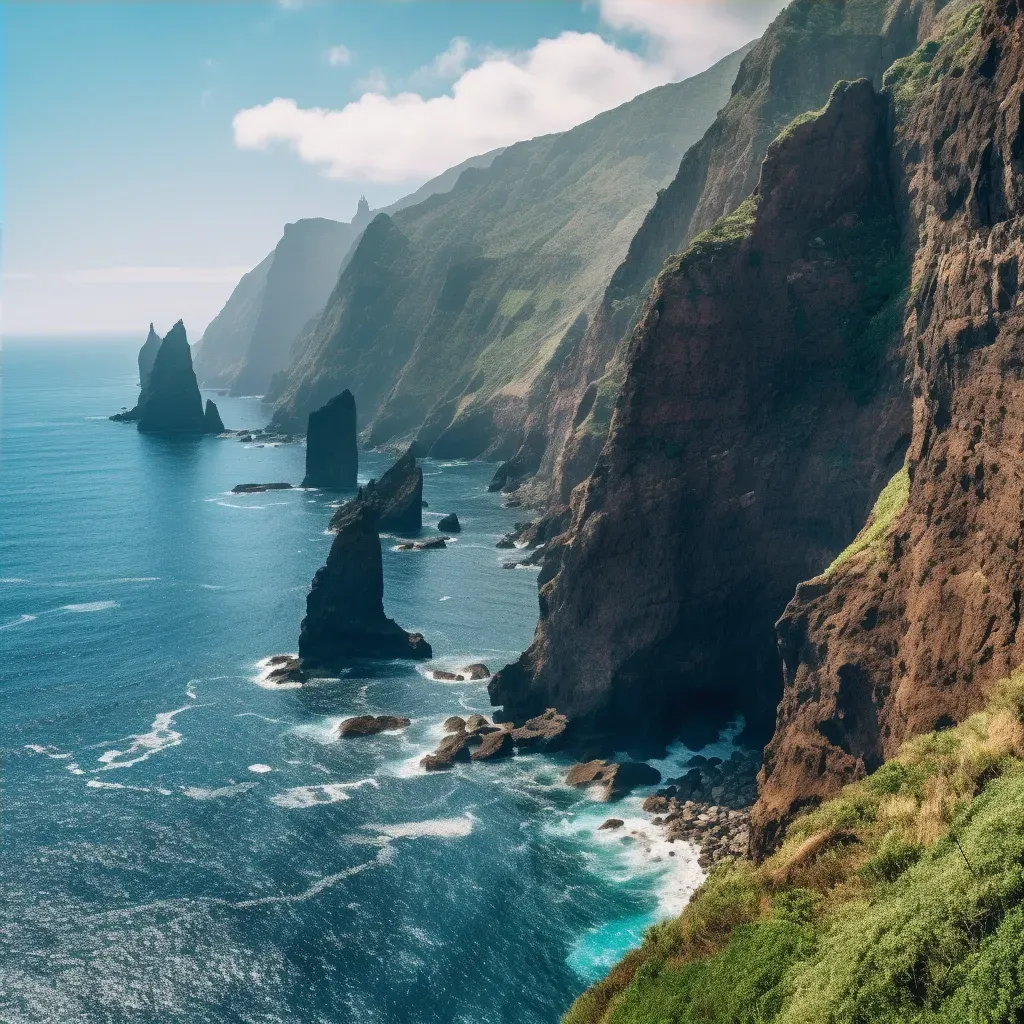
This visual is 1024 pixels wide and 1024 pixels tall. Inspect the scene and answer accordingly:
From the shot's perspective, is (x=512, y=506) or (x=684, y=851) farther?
(x=512, y=506)

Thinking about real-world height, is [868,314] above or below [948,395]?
above

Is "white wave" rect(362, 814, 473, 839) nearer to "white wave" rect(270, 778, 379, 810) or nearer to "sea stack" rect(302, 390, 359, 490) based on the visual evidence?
"white wave" rect(270, 778, 379, 810)

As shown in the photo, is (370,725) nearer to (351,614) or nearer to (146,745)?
(146,745)

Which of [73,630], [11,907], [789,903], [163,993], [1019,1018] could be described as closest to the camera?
[1019,1018]

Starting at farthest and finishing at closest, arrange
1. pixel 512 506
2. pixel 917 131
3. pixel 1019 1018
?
pixel 512 506, pixel 917 131, pixel 1019 1018

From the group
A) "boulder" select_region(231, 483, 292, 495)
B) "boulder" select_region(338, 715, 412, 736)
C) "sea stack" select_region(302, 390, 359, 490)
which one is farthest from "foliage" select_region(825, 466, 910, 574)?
"boulder" select_region(231, 483, 292, 495)

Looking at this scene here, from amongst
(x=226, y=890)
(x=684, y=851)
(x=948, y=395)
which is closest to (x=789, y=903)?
(x=948, y=395)

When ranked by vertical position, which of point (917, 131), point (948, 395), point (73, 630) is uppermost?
point (917, 131)

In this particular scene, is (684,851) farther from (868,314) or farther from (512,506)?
(512,506)

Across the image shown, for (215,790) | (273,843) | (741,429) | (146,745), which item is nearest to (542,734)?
(273,843)
